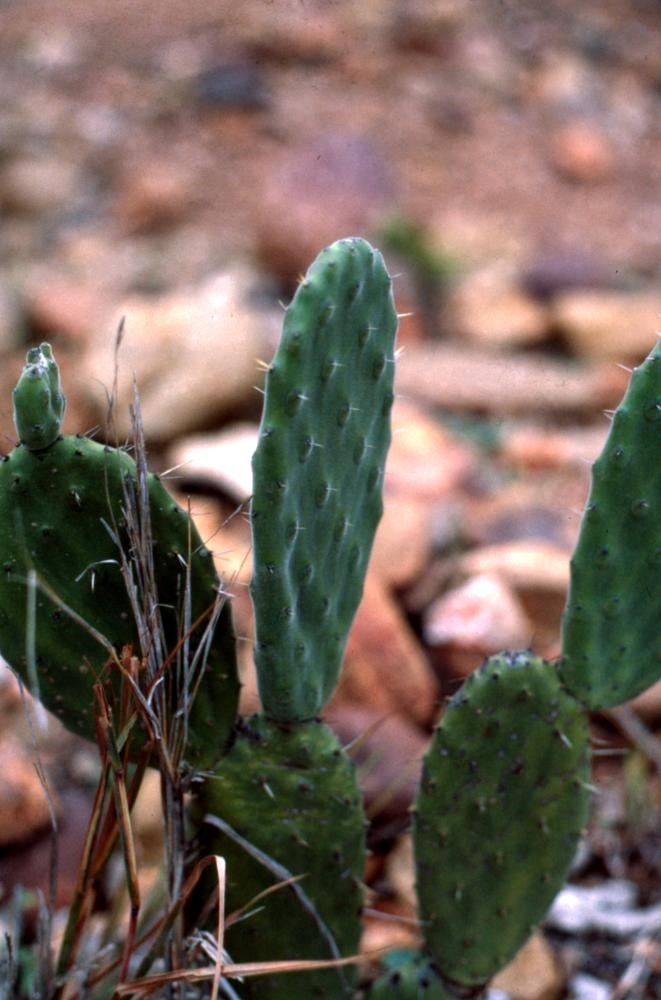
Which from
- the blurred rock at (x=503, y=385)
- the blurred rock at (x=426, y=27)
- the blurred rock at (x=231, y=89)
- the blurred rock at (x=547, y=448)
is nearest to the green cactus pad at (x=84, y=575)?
the blurred rock at (x=547, y=448)

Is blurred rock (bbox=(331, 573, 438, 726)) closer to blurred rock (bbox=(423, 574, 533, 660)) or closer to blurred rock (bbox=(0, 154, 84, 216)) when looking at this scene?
blurred rock (bbox=(423, 574, 533, 660))

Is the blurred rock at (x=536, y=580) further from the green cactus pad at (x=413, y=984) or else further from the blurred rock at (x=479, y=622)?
the green cactus pad at (x=413, y=984)

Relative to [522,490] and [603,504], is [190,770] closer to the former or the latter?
[603,504]

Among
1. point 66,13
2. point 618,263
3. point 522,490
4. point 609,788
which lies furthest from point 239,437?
point 66,13

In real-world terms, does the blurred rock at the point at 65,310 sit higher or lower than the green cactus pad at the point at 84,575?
lower

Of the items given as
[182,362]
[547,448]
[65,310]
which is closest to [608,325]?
[547,448]
